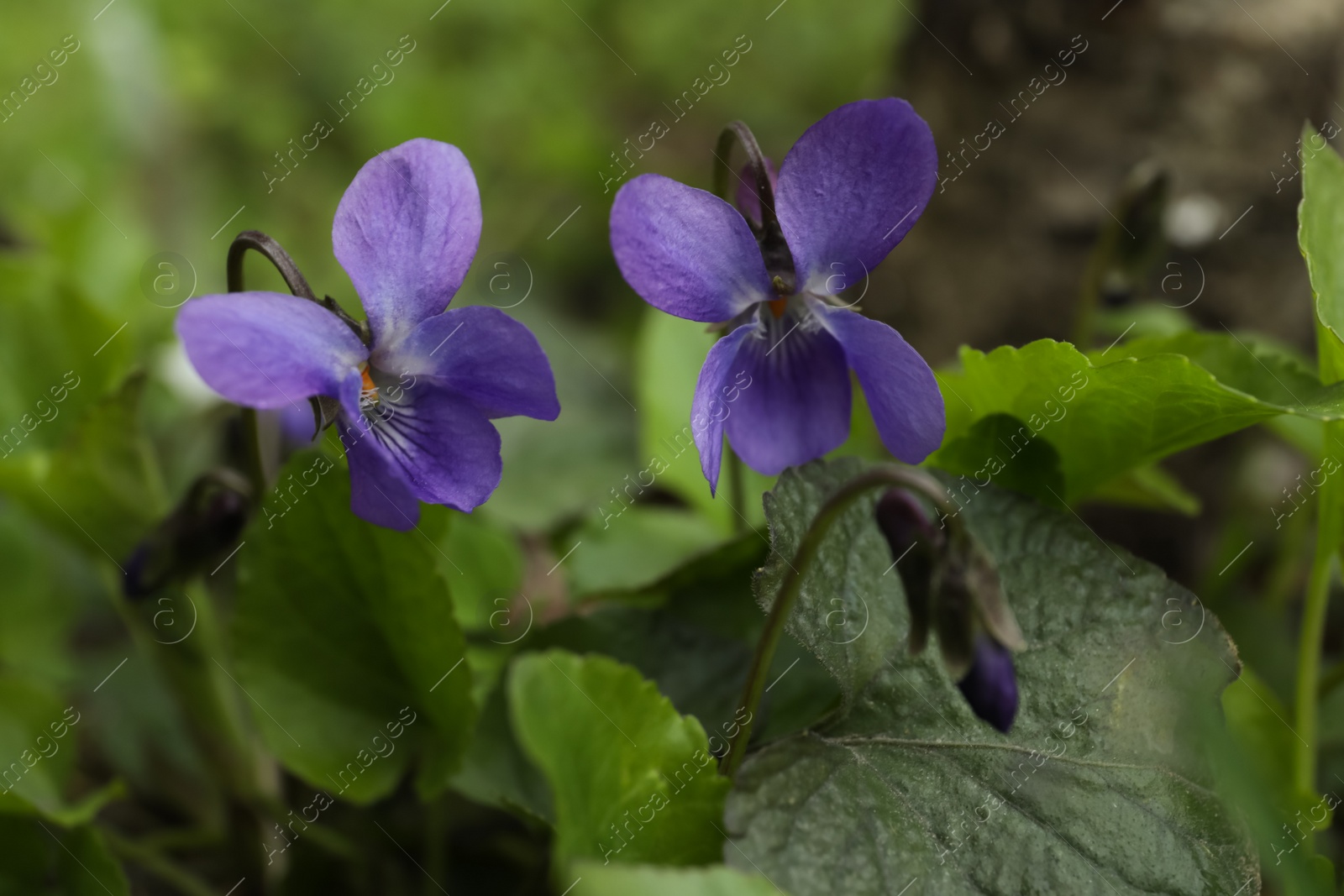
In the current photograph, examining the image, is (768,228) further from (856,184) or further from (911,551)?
(911,551)

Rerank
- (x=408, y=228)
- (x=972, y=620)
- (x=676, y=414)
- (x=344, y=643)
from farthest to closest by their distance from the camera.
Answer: (x=676, y=414) → (x=344, y=643) → (x=408, y=228) → (x=972, y=620)

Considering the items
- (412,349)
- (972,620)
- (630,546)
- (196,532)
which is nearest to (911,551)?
(972,620)

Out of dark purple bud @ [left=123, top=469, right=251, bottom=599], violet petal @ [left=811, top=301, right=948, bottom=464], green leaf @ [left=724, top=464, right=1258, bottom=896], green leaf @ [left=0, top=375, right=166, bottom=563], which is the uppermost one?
green leaf @ [left=0, top=375, right=166, bottom=563]

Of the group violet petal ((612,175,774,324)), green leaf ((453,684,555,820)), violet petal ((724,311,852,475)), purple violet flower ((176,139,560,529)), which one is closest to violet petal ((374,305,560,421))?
purple violet flower ((176,139,560,529))

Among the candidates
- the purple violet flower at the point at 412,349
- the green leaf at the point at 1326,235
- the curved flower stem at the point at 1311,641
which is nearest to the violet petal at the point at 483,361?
the purple violet flower at the point at 412,349

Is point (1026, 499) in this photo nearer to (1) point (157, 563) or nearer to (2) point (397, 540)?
(2) point (397, 540)

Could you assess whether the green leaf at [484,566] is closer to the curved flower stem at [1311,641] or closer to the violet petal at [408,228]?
the violet petal at [408,228]

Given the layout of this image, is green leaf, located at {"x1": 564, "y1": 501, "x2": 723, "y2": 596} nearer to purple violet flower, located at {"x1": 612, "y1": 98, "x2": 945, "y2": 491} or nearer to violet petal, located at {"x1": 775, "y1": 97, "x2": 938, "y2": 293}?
purple violet flower, located at {"x1": 612, "y1": 98, "x2": 945, "y2": 491}
